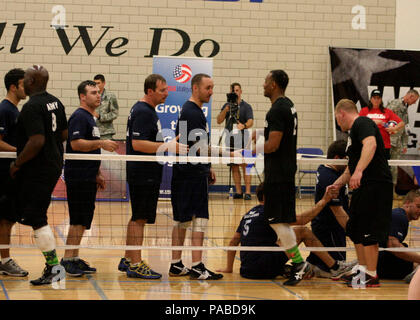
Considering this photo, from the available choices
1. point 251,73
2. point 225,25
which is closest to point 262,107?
point 251,73

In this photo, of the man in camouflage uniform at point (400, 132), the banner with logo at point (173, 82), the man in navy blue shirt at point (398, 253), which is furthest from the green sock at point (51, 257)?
the man in camouflage uniform at point (400, 132)

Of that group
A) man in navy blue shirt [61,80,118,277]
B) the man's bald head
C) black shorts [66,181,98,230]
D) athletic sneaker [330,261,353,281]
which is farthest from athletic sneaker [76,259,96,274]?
athletic sneaker [330,261,353,281]

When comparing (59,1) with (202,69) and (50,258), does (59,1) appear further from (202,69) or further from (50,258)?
(50,258)

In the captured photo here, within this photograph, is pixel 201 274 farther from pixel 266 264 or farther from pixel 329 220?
pixel 329 220

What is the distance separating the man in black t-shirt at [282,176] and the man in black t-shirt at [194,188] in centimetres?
75

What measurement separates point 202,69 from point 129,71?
8.77 ft

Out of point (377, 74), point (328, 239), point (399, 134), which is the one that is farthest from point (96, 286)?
point (377, 74)

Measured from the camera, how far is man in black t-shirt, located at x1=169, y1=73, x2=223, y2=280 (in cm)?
638

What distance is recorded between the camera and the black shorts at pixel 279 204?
596 centimetres

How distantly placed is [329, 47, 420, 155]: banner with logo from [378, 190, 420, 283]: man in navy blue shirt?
8.47 metres

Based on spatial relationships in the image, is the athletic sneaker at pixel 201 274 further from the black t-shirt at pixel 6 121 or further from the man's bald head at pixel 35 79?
the man's bald head at pixel 35 79

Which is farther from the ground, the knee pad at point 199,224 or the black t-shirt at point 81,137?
the black t-shirt at point 81,137

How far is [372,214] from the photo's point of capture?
5.94 metres

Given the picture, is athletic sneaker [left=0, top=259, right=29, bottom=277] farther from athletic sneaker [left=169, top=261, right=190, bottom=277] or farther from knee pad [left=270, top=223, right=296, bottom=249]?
knee pad [left=270, top=223, right=296, bottom=249]
